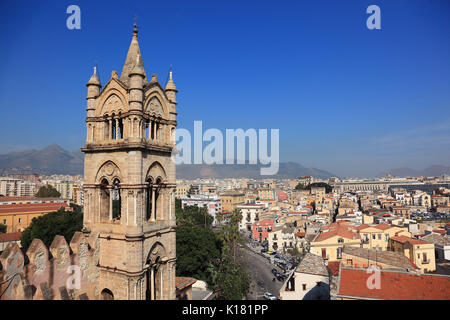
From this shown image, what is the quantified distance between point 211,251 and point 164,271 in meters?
28.7

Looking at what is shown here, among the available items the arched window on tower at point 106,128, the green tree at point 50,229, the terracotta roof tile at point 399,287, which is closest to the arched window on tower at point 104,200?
the arched window on tower at point 106,128

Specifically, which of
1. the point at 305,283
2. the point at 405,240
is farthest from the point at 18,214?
the point at 405,240

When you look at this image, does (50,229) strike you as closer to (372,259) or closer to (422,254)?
(372,259)

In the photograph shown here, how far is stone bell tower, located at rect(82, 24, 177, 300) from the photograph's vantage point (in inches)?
514

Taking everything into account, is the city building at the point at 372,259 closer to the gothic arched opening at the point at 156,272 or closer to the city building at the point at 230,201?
the gothic arched opening at the point at 156,272

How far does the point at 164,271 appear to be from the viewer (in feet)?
49.3

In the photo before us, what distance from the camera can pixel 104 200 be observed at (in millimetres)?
14695

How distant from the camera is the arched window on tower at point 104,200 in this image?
1444 centimetres

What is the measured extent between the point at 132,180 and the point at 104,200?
8.66 ft

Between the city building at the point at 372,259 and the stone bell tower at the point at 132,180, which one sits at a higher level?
the stone bell tower at the point at 132,180

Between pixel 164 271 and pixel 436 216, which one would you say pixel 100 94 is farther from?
pixel 436 216

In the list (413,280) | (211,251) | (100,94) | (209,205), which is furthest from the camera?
(209,205)

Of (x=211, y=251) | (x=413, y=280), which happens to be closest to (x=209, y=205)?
(x=211, y=251)

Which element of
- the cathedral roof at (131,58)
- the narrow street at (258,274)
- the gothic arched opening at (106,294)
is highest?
the cathedral roof at (131,58)
